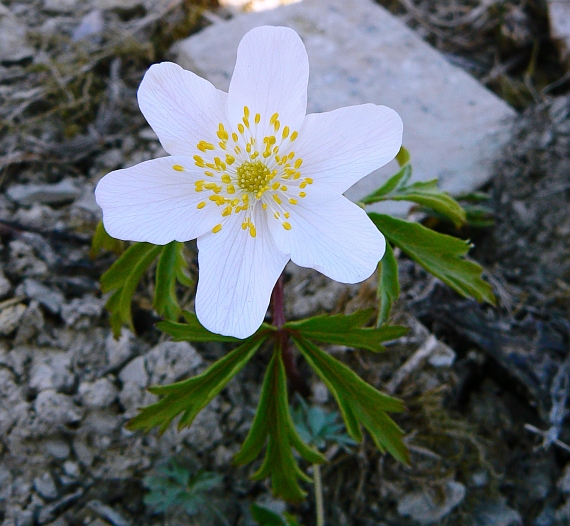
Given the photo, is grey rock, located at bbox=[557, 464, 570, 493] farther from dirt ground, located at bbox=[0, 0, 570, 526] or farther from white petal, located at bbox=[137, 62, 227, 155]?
white petal, located at bbox=[137, 62, 227, 155]

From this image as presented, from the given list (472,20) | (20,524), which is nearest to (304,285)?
(20,524)

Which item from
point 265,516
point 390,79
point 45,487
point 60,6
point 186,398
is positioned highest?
point 390,79

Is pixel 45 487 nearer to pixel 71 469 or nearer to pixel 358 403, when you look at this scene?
pixel 71 469

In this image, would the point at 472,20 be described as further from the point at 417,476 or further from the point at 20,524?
the point at 20,524

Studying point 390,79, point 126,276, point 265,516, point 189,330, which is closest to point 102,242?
point 126,276

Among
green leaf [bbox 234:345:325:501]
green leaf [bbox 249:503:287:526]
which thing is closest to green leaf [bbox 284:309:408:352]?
green leaf [bbox 234:345:325:501]
